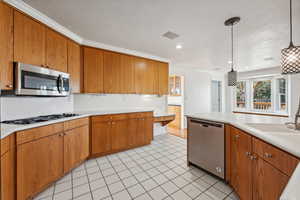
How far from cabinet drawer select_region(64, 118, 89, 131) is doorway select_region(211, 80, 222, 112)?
6.00m

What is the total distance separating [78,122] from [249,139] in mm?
2449

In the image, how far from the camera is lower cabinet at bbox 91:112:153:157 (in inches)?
105

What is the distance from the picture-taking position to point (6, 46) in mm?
1508

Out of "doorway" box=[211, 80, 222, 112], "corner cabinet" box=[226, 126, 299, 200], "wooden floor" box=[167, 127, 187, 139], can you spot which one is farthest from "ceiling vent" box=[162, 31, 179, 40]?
"doorway" box=[211, 80, 222, 112]

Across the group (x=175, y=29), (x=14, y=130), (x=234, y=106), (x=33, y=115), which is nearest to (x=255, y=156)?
(x=175, y=29)

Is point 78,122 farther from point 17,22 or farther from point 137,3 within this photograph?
point 137,3

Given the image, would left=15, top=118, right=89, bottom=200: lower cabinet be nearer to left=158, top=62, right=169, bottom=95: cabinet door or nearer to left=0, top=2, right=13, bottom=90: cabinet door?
left=0, top=2, right=13, bottom=90: cabinet door

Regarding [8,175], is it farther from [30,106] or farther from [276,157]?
[276,157]

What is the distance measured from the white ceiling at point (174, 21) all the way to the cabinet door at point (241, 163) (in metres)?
1.63

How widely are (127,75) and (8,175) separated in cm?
260

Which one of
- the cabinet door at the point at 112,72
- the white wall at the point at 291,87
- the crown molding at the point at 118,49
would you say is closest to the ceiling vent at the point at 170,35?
the crown molding at the point at 118,49

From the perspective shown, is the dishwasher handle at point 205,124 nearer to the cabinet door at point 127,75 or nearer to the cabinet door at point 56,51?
the cabinet door at point 127,75

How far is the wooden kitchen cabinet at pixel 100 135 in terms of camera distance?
2.62m

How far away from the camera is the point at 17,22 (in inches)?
63.9
